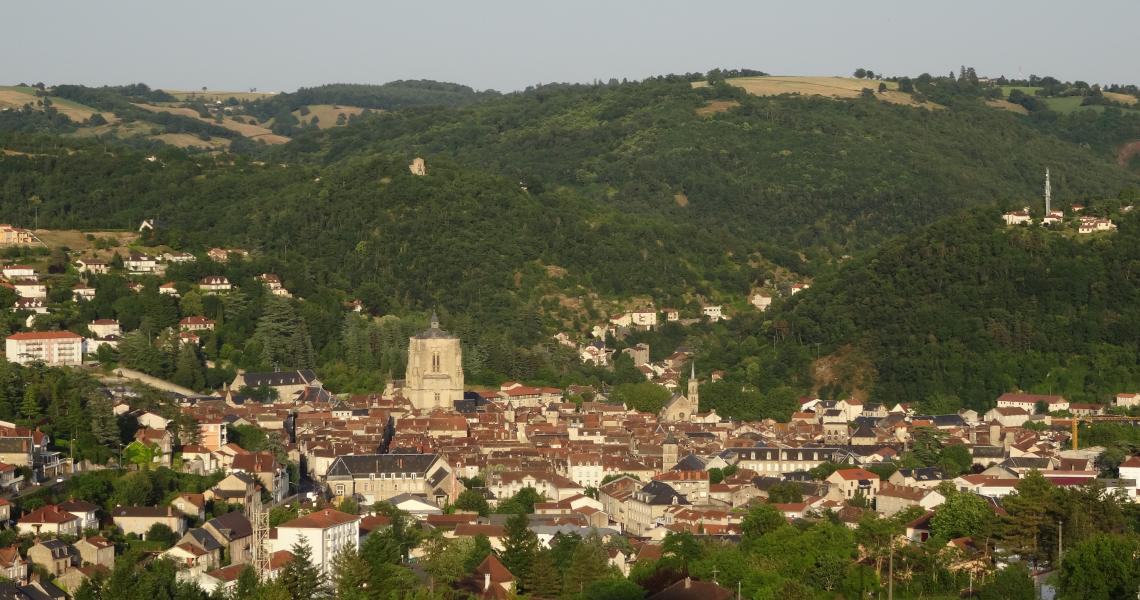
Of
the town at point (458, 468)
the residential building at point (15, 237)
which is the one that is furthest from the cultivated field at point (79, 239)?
the town at point (458, 468)

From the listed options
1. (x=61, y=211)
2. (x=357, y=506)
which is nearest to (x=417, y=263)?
(x=61, y=211)

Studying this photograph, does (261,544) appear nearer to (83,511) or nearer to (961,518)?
(83,511)

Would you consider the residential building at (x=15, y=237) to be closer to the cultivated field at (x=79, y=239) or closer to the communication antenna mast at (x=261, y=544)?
the cultivated field at (x=79, y=239)

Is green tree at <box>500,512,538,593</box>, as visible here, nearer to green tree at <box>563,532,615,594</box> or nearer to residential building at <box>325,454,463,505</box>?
green tree at <box>563,532,615,594</box>

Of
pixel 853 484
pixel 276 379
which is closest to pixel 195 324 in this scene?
pixel 276 379

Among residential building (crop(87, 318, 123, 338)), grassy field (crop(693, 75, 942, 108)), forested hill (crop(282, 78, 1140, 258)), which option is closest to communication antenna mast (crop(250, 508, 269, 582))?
residential building (crop(87, 318, 123, 338))
